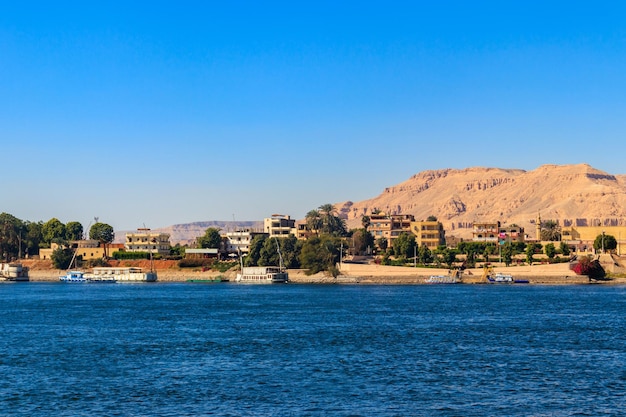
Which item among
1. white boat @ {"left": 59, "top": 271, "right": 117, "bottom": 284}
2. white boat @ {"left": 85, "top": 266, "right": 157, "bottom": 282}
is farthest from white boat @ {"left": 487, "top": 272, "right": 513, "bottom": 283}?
white boat @ {"left": 59, "top": 271, "right": 117, "bottom": 284}

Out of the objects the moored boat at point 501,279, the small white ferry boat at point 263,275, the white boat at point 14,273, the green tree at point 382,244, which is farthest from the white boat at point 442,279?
the white boat at point 14,273

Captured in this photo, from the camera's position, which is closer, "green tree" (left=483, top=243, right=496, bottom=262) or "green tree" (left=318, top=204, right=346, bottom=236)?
"green tree" (left=483, top=243, right=496, bottom=262)

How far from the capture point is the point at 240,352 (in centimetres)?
5566

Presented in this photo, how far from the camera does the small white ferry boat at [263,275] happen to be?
165500 mm

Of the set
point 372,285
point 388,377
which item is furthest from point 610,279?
point 388,377

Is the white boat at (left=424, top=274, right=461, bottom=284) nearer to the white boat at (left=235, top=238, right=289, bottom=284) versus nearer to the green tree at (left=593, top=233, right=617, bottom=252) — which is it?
the white boat at (left=235, top=238, right=289, bottom=284)

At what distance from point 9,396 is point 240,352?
56.9ft

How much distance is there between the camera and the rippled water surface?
38844 mm

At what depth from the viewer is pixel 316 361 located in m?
51.4

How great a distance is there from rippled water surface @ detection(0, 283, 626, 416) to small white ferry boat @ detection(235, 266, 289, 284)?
69.9 metres

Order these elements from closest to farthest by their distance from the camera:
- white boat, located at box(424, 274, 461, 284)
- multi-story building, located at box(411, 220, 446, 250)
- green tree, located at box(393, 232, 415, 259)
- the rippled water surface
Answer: the rippled water surface < white boat, located at box(424, 274, 461, 284) < green tree, located at box(393, 232, 415, 259) < multi-story building, located at box(411, 220, 446, 250)

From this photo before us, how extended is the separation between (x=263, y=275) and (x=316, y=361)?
116m

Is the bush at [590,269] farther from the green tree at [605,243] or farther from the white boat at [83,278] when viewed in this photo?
the white boat at [83,278]

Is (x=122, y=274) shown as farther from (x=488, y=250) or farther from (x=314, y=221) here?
(x=488, y=250)
